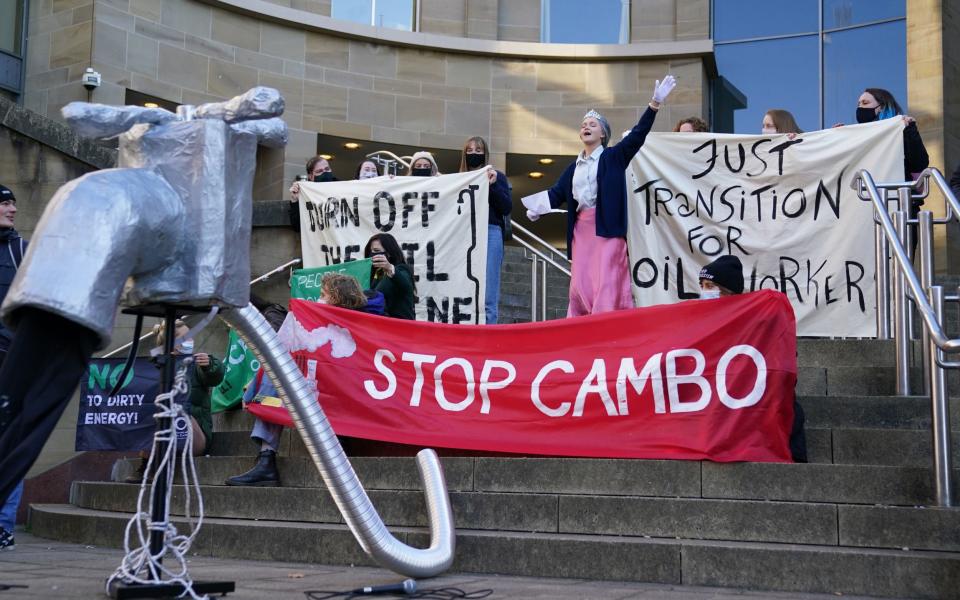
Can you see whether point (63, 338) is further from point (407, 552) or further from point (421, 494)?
point (421, 494)

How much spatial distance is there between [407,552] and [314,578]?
0.78 m

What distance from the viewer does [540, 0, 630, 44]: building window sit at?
2045 cm

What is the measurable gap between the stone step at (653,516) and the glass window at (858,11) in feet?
47.9

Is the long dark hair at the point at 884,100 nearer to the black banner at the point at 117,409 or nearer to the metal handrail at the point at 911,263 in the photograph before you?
the metal handrail at the point at 911,263

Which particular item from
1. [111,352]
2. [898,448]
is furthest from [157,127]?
[111,352]

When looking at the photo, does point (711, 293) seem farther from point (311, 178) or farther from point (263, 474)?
point (311, 178)

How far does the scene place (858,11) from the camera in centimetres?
1892

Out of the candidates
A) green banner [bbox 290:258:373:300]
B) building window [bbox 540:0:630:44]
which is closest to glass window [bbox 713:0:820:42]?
building window [bbox 540:0:630:44]

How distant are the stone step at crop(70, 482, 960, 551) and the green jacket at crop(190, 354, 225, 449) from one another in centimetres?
136

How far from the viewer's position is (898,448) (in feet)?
21.6

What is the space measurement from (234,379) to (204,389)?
1000mm

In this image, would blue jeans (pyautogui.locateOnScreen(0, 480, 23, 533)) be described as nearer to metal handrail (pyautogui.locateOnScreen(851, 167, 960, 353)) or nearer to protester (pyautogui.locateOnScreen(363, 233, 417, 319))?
protester (pyautogui.locateOnScreen(363, 233, 417, 319))

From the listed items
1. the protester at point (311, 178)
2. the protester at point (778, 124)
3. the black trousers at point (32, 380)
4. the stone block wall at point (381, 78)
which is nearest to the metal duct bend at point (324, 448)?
the black trousers at point (32, 380)

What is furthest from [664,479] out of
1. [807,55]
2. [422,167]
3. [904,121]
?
[807,55]
